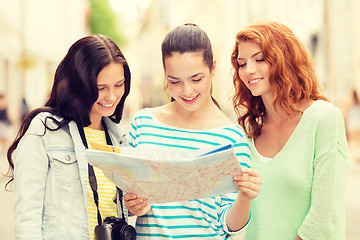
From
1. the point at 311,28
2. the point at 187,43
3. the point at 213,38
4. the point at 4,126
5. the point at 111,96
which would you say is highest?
the point at 213,38

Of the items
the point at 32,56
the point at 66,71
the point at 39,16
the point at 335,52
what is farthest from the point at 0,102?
the point at 66,71

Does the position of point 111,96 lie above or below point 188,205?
above

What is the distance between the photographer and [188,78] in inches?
95.5

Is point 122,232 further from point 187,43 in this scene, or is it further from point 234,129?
point 187,43

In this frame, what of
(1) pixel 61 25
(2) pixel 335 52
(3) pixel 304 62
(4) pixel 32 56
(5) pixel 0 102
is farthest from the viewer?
(1) pixel 61 25

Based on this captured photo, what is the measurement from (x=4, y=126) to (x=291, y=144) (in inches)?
500

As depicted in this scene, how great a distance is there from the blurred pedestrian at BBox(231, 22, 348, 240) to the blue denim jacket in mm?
916

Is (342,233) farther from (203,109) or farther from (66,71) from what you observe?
(66,71)

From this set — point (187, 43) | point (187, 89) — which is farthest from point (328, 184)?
point (187, 43)

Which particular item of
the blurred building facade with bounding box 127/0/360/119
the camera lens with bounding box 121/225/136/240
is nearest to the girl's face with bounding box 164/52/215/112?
the camera lens with bounding box 121/225/136/240

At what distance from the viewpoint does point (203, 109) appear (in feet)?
8.42

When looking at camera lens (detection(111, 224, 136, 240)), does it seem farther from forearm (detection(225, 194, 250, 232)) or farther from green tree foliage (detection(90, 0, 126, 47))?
green tree foliage (detection(90, 0, 126, 47))

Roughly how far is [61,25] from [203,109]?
2204 cm

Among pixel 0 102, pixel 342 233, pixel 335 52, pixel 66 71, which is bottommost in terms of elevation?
pixel 342 233
